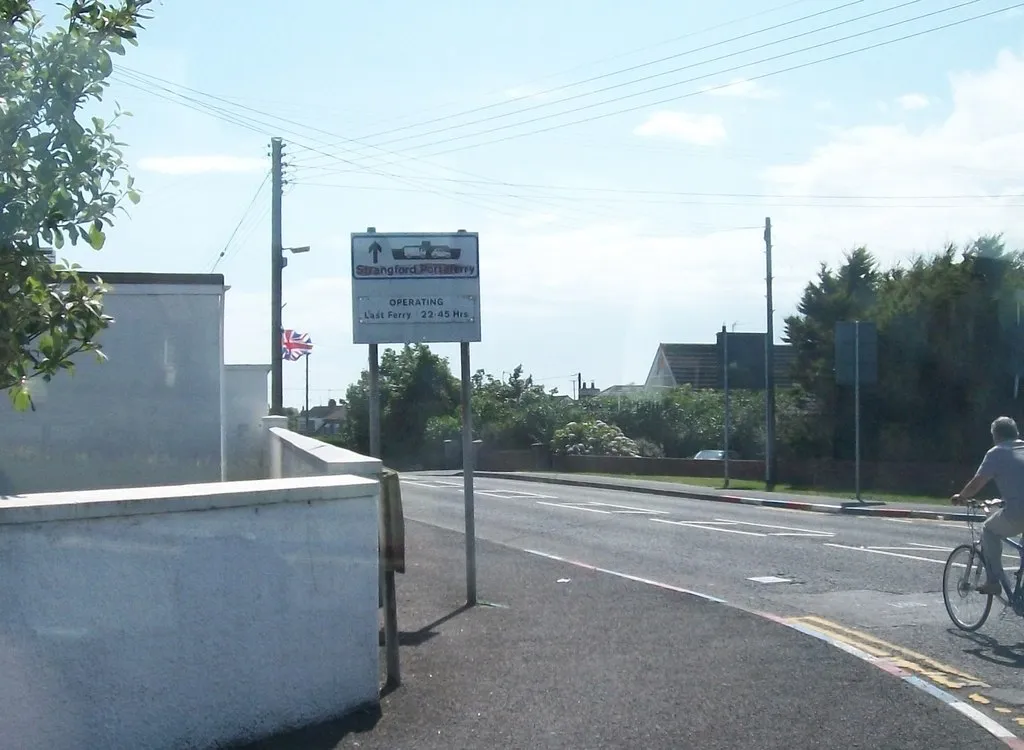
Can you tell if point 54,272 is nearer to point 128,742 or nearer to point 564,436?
point 128,742

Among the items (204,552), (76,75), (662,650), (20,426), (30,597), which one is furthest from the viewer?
(20,426)

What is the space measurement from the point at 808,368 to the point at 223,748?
3235 cm

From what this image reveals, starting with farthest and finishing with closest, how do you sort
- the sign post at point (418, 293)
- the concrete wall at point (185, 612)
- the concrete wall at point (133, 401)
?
1. the concrete wall at point (133, 401)
2. the sign post at point (418, 293)
3. the concrete wall at point (185, 612)

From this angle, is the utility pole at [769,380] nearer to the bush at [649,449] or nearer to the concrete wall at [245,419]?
the bush at [649,449]

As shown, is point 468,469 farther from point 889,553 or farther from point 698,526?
point 698,526

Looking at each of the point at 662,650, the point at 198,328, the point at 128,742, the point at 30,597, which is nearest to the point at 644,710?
the point at 662,650

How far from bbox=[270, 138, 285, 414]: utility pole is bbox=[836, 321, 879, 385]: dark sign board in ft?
39.9

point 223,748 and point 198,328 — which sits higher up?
point 198,328

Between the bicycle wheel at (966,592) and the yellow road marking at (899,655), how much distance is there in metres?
0.86

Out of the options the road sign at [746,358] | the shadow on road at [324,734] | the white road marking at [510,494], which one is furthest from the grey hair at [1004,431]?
the road sign at [746,358]

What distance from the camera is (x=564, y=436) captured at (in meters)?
49.8

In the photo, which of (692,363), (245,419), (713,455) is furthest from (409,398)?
(245,419)

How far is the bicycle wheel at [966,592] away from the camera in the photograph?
31.2 ft

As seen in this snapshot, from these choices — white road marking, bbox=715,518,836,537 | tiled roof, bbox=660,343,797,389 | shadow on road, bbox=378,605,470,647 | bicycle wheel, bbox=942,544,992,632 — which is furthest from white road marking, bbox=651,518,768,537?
tiled roof, bbox=660,343,797,389
